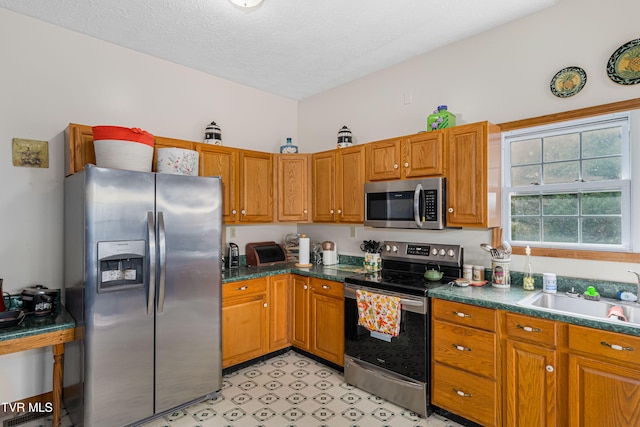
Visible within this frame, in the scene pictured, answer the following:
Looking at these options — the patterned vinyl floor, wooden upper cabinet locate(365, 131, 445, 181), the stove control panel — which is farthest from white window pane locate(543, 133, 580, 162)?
the patterned vinyl floor

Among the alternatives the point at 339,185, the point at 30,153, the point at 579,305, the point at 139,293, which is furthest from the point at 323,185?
the point at 30,153

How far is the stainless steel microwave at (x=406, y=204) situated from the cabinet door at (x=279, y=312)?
1.09 meters

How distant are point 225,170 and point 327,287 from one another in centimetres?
152

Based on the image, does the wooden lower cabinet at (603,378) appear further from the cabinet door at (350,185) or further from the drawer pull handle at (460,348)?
the cabinet door at (350,185)

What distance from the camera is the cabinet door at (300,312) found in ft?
11.2

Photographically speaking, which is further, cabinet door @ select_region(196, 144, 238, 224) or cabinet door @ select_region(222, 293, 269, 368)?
cabinet door @ select_region(196, 144, 238, 224)

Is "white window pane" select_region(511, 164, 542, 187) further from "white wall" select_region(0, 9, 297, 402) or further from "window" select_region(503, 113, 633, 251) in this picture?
"white wall" select_region(0, 9, 297, 402)

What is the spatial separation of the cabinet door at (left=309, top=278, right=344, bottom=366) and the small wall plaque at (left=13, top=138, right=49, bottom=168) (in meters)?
2.47

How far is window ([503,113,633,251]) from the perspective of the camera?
2.26 meters

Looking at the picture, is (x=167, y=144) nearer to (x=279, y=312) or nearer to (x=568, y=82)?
(x=279, y=312)

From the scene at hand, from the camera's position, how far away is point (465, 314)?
229 cm

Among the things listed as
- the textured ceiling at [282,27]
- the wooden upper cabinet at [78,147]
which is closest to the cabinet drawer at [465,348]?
the textured ceiling at [282,27]

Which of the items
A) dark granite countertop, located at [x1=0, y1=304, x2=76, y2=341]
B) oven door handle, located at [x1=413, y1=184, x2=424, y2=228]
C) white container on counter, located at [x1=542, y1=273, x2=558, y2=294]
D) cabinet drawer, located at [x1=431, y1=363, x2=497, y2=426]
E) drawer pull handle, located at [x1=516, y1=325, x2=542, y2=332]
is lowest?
cabinet drawer, located at [x1=431, y1=363, x2=497, y2=426]

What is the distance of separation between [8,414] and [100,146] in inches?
81.3
